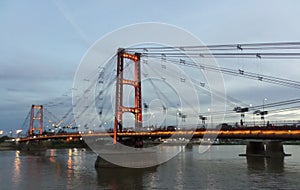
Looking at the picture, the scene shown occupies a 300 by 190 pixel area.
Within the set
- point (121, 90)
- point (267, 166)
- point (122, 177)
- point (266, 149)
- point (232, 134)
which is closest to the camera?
point (232, 134)

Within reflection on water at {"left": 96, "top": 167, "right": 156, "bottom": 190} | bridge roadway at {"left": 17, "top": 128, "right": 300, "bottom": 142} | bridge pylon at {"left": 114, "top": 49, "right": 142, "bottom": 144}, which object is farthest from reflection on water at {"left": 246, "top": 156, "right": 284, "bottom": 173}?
bridge pylon at {"left": 114, "top": 49, "right": 142, "bottom": 144}

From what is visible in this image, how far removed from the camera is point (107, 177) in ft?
124

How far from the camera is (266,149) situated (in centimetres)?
8131

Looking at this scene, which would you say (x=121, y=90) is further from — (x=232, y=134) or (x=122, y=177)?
(x=232, y=134)

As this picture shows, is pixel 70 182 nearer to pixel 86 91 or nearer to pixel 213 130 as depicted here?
pixel 213 130

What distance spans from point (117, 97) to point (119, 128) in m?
4.70

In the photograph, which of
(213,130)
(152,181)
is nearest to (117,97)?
(213,130)

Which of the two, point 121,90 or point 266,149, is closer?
point 121,90

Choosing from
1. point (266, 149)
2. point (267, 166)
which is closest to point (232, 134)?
point (267, 166)

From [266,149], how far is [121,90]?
4192cm

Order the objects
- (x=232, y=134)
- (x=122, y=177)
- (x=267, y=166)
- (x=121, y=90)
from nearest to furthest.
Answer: (x=232, y=134) → (x=122, y=177) → (x=267, y=166) → (x=121, y=90)

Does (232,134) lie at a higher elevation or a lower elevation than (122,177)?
higher

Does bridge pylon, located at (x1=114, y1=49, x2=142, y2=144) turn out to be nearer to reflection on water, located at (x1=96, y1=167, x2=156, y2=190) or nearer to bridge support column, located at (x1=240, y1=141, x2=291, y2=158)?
reflection on water, located at (x1=96, y1=167, x2=156, y2=190)

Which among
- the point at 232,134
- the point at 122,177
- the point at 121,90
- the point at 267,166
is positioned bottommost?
the point at 267,166
